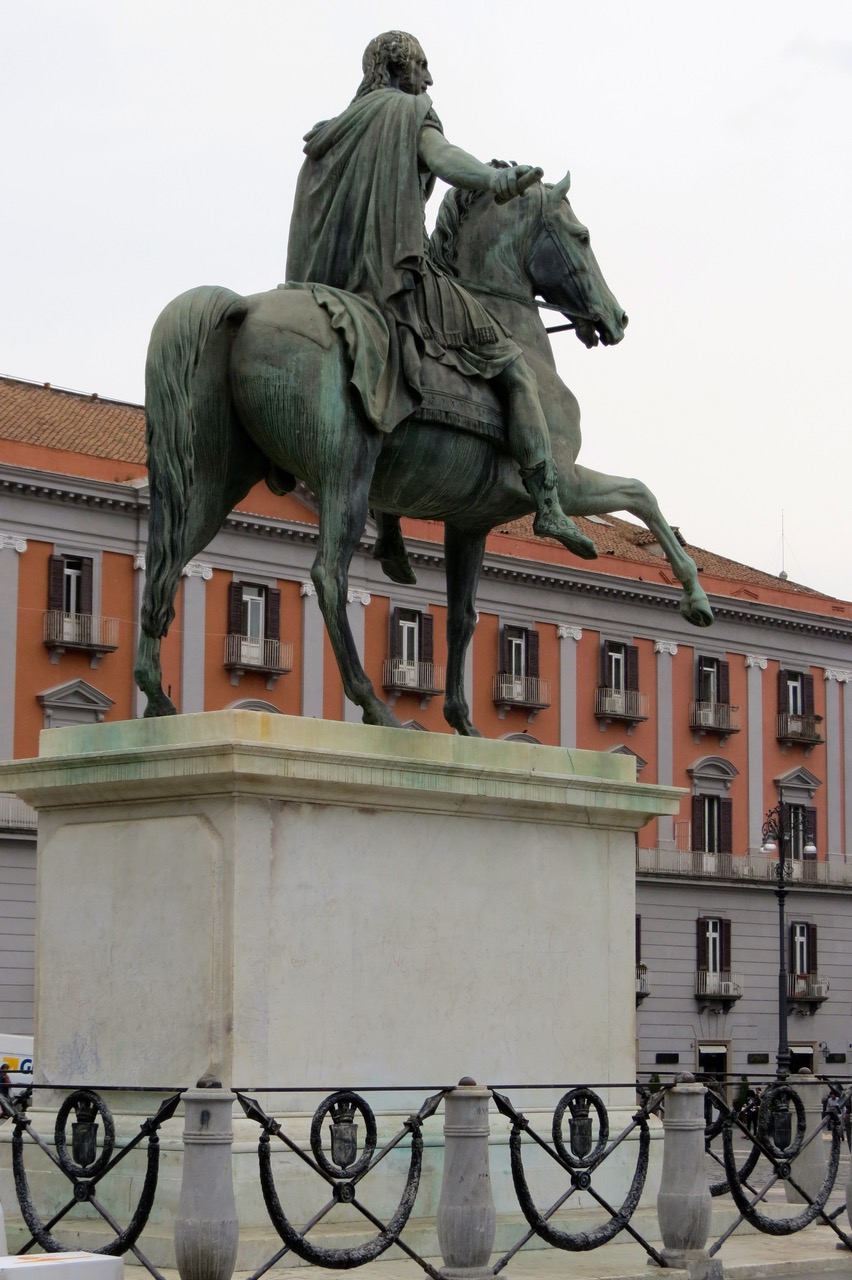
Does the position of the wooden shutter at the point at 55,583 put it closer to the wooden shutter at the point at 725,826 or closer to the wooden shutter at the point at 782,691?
the wooden shutter at the point at 725,826

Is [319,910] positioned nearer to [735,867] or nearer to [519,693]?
[519,693]

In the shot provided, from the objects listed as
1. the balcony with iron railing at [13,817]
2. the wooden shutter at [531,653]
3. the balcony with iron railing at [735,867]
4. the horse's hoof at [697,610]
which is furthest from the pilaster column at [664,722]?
the horse's hoof at [697,610]

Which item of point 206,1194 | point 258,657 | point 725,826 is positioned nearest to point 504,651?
point 258,657

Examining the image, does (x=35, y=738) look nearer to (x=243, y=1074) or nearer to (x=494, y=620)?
(x=494, y=620)

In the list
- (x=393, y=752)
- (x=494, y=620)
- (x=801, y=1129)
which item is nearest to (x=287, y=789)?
(x=393, y=752)

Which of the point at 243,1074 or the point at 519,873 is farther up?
the point at 519,873

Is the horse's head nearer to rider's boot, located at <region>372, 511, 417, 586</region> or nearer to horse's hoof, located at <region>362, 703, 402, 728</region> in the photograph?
rider's boot, located at <region>372, 511, 417, 586</region>

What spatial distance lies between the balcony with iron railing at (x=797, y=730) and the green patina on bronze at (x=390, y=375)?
4969cm

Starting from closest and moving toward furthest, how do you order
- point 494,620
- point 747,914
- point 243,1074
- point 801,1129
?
point 243,1074, point 801,1129, point 494,620, point 747,914

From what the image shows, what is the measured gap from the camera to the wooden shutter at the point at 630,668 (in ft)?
186

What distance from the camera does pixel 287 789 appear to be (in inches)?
361

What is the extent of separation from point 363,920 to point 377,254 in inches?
126

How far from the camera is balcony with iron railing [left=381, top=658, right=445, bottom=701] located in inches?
1943

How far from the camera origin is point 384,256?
10289mm
